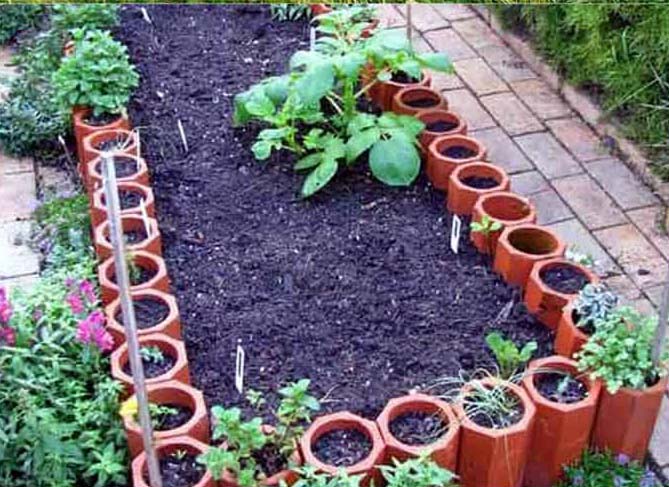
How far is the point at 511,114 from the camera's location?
3482mm

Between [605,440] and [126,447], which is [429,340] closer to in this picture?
[605,440]

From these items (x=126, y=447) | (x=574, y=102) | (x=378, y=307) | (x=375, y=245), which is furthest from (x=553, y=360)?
(x=574, y=102)

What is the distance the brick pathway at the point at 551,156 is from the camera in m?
2.89

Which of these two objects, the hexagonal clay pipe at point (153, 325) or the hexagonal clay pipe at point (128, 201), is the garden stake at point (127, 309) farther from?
the hexagonal clay pipe at point (128, 201)

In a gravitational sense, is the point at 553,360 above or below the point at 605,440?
above

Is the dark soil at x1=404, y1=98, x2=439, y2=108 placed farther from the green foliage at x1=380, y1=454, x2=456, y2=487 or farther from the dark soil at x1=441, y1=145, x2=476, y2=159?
the green foliage at x1=380, y1=454, x2=456, y2=487

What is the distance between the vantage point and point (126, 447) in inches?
84.5

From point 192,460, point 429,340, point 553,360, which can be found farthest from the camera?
point 429,340

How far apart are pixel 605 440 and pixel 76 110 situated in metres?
1.64

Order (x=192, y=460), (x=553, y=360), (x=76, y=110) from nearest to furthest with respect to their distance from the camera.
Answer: (x=192, y=460) → (x=553, y=360) → (x=76, y=110)

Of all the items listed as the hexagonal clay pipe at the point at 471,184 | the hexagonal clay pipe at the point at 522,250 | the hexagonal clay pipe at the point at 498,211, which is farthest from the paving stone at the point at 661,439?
the hexagonal clay pipe at the point at 471,184

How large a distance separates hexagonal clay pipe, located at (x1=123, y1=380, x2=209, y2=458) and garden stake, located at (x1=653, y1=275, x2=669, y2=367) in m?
0.83

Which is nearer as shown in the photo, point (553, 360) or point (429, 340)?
point (553, 360)

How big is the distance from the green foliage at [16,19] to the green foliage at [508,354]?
2328mm
